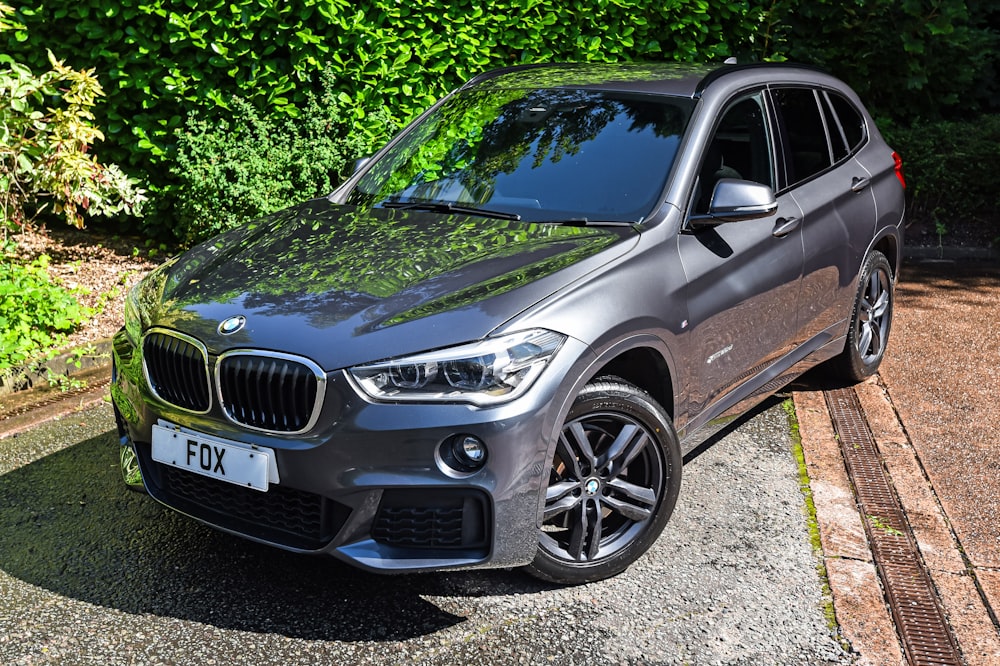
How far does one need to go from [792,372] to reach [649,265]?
4.96 ft

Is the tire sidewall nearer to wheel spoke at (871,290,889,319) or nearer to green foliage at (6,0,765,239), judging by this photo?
wheel spoke at (871,290,889,319)

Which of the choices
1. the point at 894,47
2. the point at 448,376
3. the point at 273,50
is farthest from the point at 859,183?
the point at 894,47

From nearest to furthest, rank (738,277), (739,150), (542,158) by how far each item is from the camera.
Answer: (738,277)
(542,158)
(739,150)

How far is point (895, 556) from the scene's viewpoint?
4.02 metres

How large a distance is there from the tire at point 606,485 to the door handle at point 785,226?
1.17m

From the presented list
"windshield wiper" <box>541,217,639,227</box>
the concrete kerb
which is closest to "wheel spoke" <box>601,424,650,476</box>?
"windshield wiper" <box>541,217,639,227</box>

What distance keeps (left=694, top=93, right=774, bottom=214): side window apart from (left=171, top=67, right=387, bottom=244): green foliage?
3867 millimetres

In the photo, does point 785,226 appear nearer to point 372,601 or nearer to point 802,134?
point 802,134

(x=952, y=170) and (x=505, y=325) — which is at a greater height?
(x=505, y=325)

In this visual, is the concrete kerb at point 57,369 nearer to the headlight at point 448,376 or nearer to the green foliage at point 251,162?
the green foliage at point 251,162

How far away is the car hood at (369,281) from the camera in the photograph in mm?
3281

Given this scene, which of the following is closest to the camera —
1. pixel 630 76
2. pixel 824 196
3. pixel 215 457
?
pixel 215 457

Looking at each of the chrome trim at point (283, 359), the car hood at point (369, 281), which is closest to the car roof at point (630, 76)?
the car hood at point (369, 281)

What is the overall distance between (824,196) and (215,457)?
3.13 m
